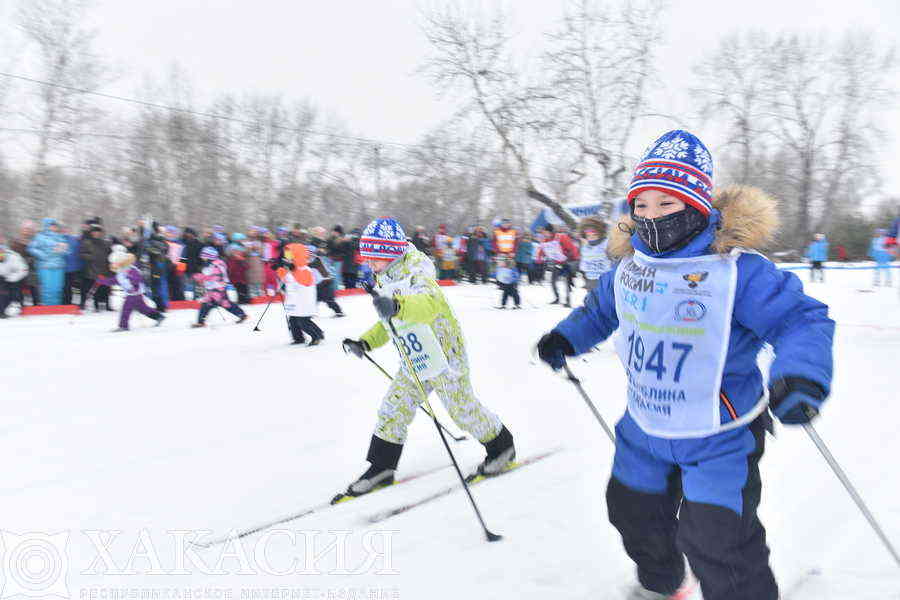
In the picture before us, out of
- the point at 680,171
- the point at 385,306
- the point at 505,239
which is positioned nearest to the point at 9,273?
the point at 385,306

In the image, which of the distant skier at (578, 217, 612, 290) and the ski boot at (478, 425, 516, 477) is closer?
the ski boot at (478, 425, 516, 477)

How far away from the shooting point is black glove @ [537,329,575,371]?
7.85ft

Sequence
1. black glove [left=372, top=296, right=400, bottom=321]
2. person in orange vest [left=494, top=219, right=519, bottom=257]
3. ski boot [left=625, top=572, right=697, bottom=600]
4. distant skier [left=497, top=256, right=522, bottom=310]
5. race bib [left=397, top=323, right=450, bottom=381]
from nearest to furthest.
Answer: ski boot [left=625, top=572, right=697, bottom=600], black glove [left=372, top=296, right=400, bottom=321], race bib [left=397, top=323, right=450, bottom=381], distant skier [left=497, top=256, right=522, bottom=310], person in orange vest [left=494, top=219, right=519, bottom=257]

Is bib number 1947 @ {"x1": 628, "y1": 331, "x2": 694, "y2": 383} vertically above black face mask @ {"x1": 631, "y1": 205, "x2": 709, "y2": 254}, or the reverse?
black face mask @ {"x1": 631, "y1": 205, "x2": 709, "y2": 254}

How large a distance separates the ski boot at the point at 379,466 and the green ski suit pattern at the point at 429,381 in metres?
0.05

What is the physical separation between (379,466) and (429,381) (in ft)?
1.92

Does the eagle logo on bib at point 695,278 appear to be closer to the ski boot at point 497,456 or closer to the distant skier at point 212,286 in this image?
the ski boot at point 497,456

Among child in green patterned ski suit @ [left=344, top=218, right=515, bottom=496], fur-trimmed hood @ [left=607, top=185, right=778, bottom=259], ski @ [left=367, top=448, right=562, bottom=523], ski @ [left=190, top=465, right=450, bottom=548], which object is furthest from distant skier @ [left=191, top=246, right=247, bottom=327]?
fur-trimmed hood @ [left=607, top=185, right=778, bottom=259]

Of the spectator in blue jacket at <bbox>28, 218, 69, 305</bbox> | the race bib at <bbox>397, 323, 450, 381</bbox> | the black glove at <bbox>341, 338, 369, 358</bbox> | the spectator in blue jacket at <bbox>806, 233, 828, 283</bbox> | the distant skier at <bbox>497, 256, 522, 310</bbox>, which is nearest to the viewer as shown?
the race bib at <bbox>397, 323, 450, 381</bbox>

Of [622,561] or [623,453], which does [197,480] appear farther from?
[623,453]

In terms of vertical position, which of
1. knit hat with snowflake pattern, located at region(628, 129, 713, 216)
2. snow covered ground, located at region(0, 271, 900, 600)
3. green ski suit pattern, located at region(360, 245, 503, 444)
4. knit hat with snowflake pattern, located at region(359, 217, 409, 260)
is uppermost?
knit hat with snowflake pattern, located at region(628, 129, 713, 216)

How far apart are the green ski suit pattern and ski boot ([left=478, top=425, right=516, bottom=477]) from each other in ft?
0.32

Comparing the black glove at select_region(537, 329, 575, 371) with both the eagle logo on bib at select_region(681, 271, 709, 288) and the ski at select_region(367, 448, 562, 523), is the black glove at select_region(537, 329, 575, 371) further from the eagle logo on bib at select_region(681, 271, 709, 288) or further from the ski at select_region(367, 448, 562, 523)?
the ski at select_region(367, 448, 562, 523)

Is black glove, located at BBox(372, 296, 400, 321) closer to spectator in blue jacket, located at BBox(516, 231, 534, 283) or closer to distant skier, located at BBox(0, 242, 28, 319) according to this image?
distant skier, located at BBox(0, 242, 28, 319)
